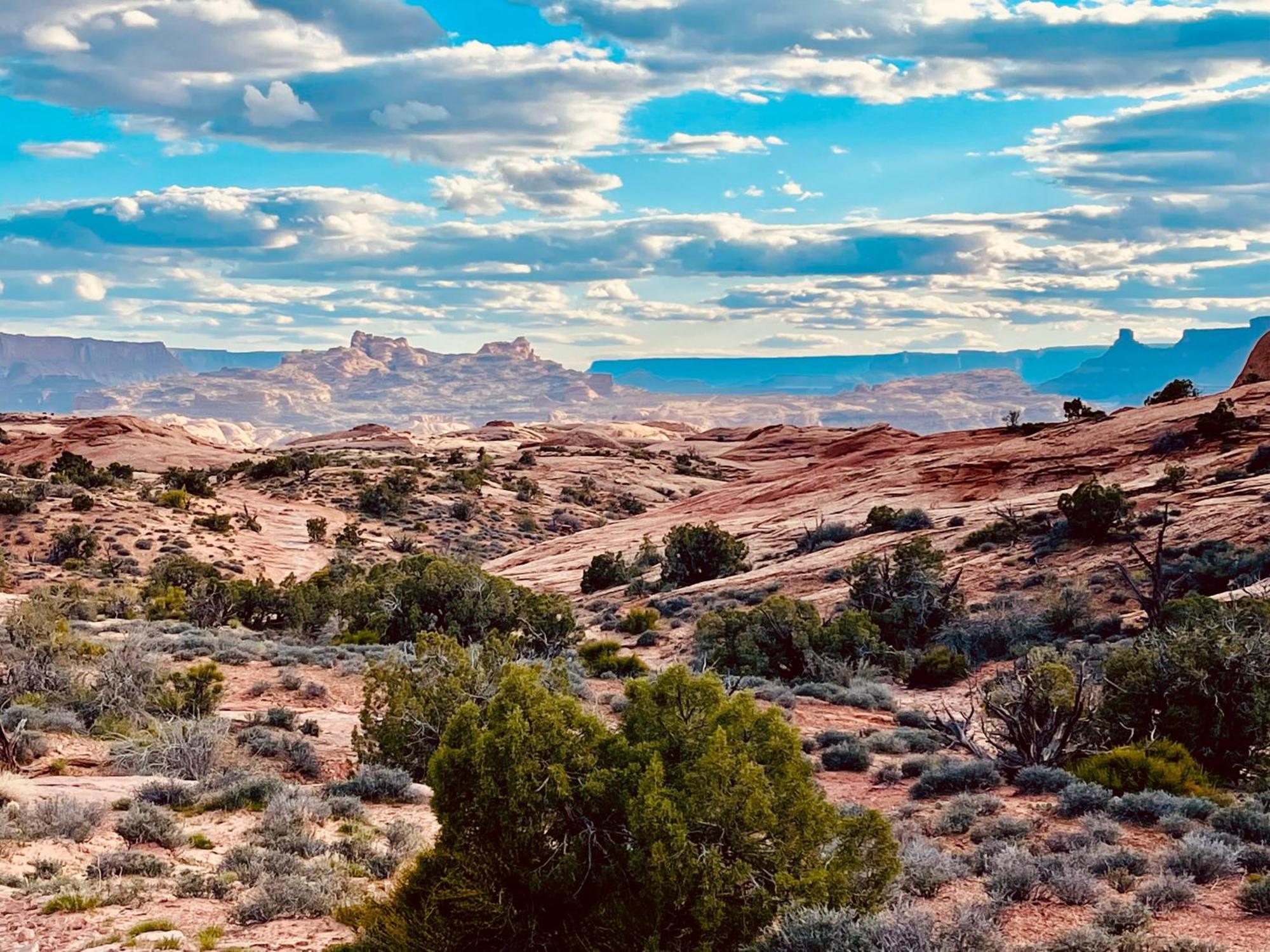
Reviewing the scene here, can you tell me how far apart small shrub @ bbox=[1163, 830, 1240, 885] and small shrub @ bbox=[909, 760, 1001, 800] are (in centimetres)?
310

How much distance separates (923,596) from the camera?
2364 cm

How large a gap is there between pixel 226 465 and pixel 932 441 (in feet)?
178

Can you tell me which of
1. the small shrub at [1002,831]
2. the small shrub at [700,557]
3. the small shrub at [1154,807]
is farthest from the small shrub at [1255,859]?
the small shrub at [700,557]

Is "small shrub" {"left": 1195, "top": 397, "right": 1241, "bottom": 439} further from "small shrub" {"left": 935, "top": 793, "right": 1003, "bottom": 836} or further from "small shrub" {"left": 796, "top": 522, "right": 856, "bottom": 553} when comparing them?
"small shrub" {"left": 935, "top": 793, "right": 1003, "bottom": 836}

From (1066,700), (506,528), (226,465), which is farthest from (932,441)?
(226,465)

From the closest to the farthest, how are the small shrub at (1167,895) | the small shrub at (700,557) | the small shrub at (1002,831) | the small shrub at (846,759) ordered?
the small shrub at (1167,895)
the small shrub at (1002,831)
the small shrub at (846,759)
the small shrub at (700,557)

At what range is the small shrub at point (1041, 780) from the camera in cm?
1147

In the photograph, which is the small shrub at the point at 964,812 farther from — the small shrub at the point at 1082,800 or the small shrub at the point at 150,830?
the small shrub at the point at 150,830

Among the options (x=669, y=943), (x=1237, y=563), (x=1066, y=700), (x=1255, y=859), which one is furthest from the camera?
(x=1237, y=563)

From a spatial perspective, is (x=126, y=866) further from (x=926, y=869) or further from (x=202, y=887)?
(x=926, y=869)

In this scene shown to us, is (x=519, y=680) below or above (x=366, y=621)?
above

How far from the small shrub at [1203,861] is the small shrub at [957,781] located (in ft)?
10.2

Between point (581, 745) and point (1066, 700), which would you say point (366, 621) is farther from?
point (581, 745)

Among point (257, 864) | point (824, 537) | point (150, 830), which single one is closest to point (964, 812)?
point (257, 864)
